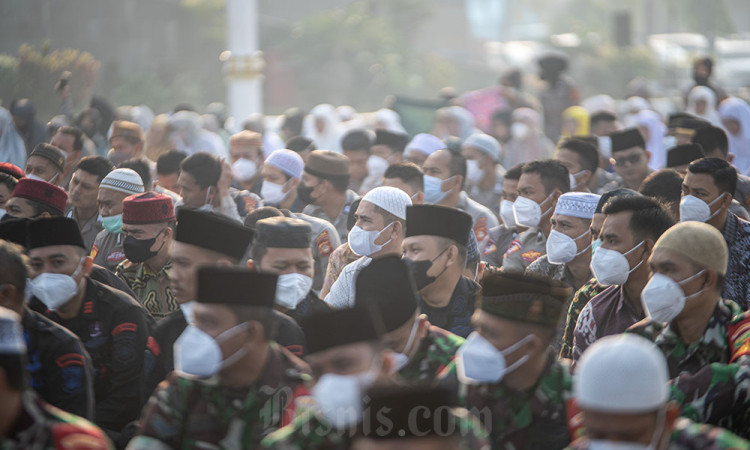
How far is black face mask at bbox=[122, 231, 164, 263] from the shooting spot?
6.56 m

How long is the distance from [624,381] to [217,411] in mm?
1607

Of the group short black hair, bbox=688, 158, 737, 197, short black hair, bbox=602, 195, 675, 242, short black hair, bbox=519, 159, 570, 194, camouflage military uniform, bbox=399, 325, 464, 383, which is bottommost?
short black hair, bbox=519, 159, 570, 194

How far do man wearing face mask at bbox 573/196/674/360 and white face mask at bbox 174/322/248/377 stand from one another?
7.18 ft

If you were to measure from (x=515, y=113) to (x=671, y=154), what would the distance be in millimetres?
6224

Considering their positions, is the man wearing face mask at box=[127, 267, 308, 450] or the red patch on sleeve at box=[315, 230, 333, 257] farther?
the red patch on sleeve at box=[315, 230, 333, 257]

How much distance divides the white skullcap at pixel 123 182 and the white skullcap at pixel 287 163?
6.15 ft

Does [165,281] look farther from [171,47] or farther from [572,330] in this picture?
[171,47]

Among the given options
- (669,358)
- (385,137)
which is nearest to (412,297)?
(669,358)

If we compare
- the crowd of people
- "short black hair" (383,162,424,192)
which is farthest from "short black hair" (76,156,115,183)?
"short black hair" (383,162,424,192)

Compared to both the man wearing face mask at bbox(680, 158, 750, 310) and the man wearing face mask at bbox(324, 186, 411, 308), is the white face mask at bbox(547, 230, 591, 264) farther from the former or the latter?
the man wearing face mask at bbox(324, 186, 411, 308)

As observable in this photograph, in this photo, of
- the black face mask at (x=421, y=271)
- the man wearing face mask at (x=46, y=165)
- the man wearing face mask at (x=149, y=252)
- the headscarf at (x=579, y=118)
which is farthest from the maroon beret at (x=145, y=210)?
the headscarf at (x=579, y=118)

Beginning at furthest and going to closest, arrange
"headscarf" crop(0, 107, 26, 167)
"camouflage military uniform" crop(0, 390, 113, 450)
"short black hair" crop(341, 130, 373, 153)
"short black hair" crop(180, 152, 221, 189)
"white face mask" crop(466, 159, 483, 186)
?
"headscarf" crop(0, 107, 26, 167), "short black hair" crop(341, 130, 373, 153), "white face mask" crop(466, 159, 483, 186), "short black hair" crop(180, 152, 221, 189), "camouflage military uniform" crop(0, 390, 113, 450)

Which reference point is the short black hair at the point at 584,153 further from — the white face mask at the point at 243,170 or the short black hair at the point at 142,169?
the short black hair at the point at 142,169

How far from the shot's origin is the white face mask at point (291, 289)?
217 inches
